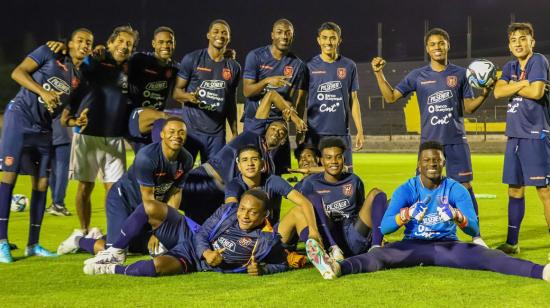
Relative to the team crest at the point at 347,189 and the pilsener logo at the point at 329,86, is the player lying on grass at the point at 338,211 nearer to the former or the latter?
the team crest at the point at 347,189

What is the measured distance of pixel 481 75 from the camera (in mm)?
7652

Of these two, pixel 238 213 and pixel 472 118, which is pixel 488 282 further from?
pixel 472 118

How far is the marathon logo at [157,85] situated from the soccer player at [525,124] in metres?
3.59

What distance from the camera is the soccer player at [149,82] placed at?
827 centimetres

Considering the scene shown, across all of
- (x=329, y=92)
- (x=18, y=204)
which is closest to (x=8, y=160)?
(x=329, y=92)

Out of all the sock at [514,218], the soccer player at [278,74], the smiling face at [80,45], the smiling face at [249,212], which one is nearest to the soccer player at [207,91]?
the soccer player at [278,74]

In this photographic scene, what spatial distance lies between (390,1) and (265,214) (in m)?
46.4

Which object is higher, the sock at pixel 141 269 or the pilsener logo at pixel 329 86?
the pilsener logo at pixel 329 86

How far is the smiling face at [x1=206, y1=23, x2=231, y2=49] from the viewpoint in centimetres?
857

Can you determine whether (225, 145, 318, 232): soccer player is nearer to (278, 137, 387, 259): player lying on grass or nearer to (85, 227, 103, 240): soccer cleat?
(278, 137, 387, 259): player lying on grass

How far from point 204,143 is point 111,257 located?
8.12ft

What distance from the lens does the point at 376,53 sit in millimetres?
46219

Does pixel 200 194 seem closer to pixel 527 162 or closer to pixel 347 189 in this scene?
pixel 347 189

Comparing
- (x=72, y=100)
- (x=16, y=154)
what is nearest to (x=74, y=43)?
(x=72, y=100)
